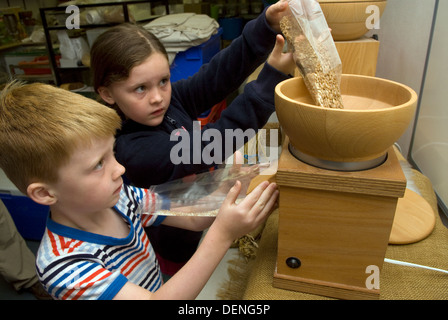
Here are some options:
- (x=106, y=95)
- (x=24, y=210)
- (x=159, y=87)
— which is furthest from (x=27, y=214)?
(x=159, y=87)

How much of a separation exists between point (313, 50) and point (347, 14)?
0.97 ft

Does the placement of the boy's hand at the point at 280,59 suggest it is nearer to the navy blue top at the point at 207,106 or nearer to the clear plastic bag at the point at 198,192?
the navy blue top at the point at 207,106

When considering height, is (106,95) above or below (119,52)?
below

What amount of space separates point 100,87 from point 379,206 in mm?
668

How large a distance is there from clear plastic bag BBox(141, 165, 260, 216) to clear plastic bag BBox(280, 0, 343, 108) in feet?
0.75

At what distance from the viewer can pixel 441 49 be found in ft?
3.28

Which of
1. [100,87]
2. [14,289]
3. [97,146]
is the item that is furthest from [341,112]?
[14,289]

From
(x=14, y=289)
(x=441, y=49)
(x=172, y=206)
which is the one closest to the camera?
(x=172, y=206)

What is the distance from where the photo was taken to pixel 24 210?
152 cm

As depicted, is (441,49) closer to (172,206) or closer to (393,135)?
(393,135)

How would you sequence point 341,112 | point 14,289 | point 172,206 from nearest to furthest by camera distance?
point 341,112, point 172,206, point 14,289

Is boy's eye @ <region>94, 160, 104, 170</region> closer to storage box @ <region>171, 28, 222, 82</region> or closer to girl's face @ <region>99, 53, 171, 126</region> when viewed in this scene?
girl's face @ <region>99, 53, 171, 126</region>

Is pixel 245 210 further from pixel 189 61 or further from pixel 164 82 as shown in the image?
pixel 189 61

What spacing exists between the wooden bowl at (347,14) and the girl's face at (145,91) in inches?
16.2
